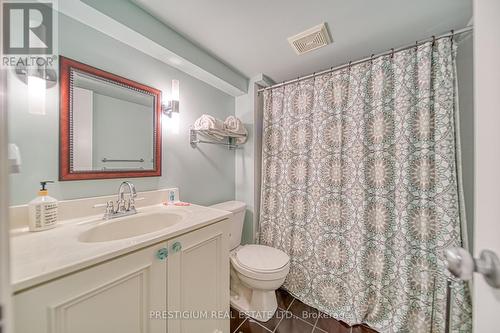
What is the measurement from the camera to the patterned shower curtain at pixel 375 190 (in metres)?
1.11

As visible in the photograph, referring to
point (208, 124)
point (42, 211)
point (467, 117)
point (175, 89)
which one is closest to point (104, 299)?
point (42, 211)

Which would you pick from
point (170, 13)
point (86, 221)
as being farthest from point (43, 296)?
point (170, 13)

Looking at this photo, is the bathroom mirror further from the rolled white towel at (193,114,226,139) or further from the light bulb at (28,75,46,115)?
the rolled white towel at (193,114,226,139)

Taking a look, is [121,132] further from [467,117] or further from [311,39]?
[467,117]

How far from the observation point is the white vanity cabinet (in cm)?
53

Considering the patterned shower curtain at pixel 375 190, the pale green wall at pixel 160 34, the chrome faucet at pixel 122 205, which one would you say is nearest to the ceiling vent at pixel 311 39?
the patterned shower curtain at pixel 375 190

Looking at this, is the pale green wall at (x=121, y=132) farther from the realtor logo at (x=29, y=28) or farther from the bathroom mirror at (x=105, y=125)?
the realtor logo at (x=29, y=28)

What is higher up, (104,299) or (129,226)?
(129,226)

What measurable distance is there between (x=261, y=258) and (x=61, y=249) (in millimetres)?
1172

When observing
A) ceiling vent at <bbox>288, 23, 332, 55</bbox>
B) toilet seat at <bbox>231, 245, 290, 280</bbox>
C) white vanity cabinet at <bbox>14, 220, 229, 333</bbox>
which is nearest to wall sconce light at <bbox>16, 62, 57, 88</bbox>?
white vanity cabinet at <bbox>14, 220, 229, 333</bbox>

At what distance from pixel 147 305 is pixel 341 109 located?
5.45ft

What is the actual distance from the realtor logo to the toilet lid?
5.50ft

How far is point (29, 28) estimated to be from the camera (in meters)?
0.88

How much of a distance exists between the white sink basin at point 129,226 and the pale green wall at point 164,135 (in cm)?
23
